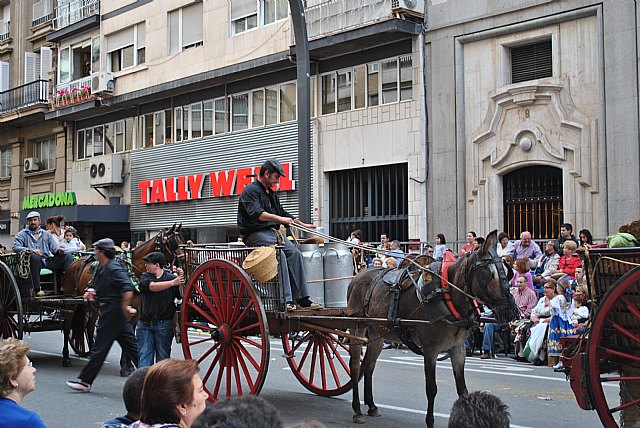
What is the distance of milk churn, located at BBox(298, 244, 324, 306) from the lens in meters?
9.29

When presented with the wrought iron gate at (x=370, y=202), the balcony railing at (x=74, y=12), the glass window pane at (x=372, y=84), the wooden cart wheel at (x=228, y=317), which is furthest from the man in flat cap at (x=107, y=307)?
the balcony railing at (x=74, y=12)

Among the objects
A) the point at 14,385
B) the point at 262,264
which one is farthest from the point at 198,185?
the point at 14,385

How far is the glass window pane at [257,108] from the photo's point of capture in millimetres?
26109

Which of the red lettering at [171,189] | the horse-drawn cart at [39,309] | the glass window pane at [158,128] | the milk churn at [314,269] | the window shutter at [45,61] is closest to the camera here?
the milk churn at [314,269]

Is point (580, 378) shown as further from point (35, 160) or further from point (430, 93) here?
point (35, 160)

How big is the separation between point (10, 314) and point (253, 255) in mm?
5781

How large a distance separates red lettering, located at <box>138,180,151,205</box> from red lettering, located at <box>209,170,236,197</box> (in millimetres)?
3934

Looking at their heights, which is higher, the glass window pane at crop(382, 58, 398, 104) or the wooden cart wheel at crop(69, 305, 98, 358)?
the glass window pane at crop(382, 58, 398, 104)

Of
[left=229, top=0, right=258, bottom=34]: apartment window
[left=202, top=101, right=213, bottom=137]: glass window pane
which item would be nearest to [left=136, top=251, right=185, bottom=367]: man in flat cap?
[left=229, top=0, right=258, bottom=34]: apartment window

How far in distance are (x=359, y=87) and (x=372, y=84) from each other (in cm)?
48

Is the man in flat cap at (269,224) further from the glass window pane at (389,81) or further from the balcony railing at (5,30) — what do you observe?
the balcony railing at (5,30)

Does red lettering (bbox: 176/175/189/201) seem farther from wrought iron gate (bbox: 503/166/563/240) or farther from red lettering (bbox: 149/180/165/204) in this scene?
wrought iron gate (bbox: 503/166/563/240)

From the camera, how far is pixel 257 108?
26.3 metres

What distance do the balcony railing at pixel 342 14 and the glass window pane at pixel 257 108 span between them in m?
3.94
